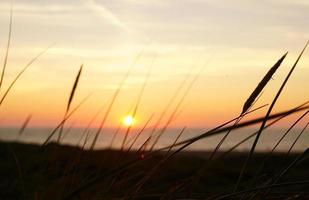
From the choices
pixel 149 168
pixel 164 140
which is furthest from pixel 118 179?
pixel 164 140

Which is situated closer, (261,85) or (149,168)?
(261,85)

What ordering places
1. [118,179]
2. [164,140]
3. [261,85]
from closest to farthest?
[261,85], [118,179], [164,140]

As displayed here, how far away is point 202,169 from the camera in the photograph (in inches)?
64.2

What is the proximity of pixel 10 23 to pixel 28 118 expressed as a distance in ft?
1.13

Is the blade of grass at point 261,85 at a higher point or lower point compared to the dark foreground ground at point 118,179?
higher

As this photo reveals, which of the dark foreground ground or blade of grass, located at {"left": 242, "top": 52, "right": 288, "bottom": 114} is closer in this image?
blade of grass, located at {"left": 242, "top": 52, "right": 288, "bottom": 114}

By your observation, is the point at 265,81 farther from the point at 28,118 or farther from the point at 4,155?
the point at 4,155

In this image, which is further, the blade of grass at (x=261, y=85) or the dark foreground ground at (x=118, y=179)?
the dark foreground ground at (x=118, y=179)

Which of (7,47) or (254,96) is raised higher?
(7,47)

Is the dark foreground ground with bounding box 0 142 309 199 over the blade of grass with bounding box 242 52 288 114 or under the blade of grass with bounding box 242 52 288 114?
under

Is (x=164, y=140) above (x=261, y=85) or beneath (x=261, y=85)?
above

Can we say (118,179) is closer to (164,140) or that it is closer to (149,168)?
(149,168)

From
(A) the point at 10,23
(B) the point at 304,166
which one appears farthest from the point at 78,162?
(B) the point at 304,166

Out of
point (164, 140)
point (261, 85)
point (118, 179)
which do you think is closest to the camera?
point (261, 85)
